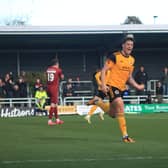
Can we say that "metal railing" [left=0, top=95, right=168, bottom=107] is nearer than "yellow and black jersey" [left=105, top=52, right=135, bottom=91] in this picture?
No

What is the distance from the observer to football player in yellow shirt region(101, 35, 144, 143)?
35.9 feet

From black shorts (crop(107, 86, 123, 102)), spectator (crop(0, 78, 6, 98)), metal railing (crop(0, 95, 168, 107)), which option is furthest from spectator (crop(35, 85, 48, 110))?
black shorts (crop(107, 86, 123, 102))

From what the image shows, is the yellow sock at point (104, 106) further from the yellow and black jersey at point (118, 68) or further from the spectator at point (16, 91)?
the spectator at point (16, 91)

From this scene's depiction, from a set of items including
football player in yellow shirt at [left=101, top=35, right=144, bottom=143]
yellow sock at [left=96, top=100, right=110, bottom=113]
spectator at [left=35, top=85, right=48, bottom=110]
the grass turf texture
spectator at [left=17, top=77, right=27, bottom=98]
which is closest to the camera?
the grass turf texture

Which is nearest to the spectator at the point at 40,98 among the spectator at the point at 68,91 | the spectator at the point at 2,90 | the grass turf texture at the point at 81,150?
the spectator at the point at 2,90

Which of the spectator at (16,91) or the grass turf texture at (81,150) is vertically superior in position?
the spectator at (16,91)

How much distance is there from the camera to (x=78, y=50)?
36.9m

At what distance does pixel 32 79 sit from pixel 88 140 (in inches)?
821

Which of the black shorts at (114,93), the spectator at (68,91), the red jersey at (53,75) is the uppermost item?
the red jersey at (53,75)

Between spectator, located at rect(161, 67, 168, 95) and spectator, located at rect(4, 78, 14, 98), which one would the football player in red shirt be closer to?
spectator, located at rect(4, 78, 14, 98)

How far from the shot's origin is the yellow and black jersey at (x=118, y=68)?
11.1 metres

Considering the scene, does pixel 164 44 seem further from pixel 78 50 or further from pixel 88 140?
pixel 88 140

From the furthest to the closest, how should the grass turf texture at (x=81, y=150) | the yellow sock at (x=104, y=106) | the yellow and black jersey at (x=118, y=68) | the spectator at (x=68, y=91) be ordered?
the spectator at (x=68, y=91), the yellow sock at (x=104, y=106), the yellow and black jersey at (x=118, y=68), the grass turf texture at (x=81, y=150)

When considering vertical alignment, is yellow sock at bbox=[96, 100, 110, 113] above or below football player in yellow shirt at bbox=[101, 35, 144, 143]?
below
